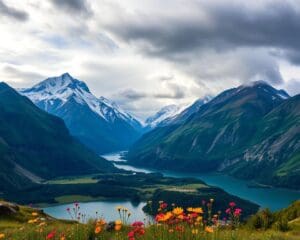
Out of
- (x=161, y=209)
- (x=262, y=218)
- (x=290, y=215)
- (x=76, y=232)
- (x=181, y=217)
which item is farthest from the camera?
(x=290, y=215)

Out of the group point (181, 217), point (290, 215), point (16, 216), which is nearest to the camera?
point (181, 217)

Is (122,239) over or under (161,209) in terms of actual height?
under

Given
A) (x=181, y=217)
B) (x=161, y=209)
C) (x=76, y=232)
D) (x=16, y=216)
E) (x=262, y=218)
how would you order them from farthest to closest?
(x=16, y=216), (x=262, y=218), (x=76, y=232), (x=161, y=209), (x=181, y=217)

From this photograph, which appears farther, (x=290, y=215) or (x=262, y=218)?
(x=290, y=215)

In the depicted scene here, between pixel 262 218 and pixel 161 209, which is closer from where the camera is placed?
pixel 161 209

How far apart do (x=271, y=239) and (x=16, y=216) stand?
3787cm

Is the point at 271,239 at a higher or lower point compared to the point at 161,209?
lower

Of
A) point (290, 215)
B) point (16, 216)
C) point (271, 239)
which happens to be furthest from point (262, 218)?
point (16, 216)

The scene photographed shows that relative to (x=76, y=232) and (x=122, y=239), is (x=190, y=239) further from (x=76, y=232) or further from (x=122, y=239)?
(x=76, y=232)

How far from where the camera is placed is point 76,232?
15.4 metres

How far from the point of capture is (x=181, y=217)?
36.7 feet

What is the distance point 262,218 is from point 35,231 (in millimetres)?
18768

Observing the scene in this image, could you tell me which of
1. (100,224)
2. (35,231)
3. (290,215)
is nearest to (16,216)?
(290,215)

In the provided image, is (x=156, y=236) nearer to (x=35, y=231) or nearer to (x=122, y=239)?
(x=122, y=239)
